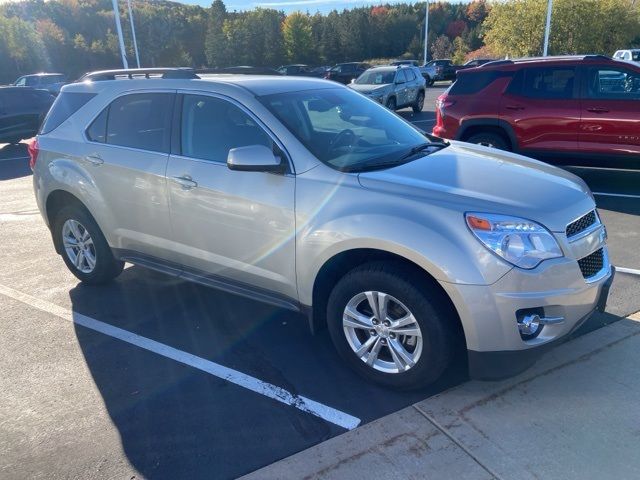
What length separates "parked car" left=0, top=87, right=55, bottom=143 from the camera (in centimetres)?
1469

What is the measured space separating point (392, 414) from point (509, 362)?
2.33 ft

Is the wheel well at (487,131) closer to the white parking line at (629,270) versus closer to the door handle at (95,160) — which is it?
the white parking line at (629,270)

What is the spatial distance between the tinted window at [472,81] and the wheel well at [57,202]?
19.6 feet

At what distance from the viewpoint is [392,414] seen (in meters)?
3.11

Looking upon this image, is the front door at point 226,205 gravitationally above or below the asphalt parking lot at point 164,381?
above

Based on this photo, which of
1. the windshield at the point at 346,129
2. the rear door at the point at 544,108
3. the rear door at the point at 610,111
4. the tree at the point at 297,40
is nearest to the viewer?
the windshield at the point at 346,129

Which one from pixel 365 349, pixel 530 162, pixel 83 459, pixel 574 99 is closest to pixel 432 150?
pixel 530 162

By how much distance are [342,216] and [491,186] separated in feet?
2.96

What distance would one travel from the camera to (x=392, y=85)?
55.5 ft

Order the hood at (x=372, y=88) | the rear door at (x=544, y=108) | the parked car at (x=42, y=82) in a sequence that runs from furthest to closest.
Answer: the parked car at (x=42, y=82) → the hood at (x=372, y=88) → the rear door at (x=544, y=108)

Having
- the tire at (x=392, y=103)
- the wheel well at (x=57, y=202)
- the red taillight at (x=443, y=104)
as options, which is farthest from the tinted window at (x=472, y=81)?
the tire at (x=392, y=103)

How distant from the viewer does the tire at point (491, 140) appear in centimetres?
823

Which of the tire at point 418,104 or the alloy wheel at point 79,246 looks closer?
the alloy wheel at point 79,246

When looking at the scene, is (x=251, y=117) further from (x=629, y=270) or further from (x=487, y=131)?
(x=487, y=131)
